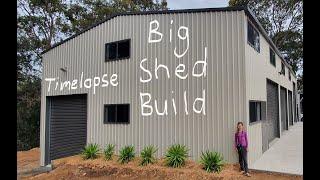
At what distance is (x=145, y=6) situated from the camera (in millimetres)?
43969

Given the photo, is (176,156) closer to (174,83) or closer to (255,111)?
(174,83)

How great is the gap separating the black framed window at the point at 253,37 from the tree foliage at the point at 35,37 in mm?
24611

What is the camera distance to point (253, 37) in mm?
15570

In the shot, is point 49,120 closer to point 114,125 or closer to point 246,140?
point 114,125

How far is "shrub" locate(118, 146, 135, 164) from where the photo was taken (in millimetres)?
14938

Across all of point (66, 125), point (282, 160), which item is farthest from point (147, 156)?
point (66, 125)

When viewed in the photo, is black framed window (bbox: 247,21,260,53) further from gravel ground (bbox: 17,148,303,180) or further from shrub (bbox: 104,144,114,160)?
shrub (bbox: 104,144,114,160)

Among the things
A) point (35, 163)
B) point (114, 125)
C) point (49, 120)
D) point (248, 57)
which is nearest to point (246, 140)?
point (248, 57)

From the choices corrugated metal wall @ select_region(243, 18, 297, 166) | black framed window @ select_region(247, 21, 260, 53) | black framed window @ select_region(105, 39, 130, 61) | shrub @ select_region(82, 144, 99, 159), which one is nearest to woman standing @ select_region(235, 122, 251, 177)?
corrugated metal wall @ select_region(243, 18, 297, 166)

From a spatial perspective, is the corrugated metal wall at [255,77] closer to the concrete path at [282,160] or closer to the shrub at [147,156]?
the concrete path at [282,160]

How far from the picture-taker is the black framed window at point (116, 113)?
16.3 metres

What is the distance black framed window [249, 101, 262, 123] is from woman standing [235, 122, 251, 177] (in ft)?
5.33
